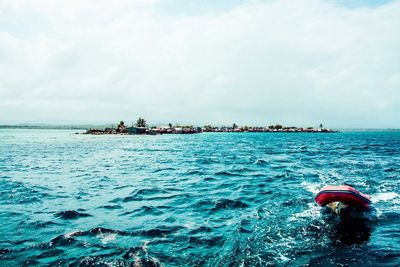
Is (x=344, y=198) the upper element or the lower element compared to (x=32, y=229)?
upper

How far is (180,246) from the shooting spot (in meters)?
11.6

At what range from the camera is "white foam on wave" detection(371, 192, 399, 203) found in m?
19.5

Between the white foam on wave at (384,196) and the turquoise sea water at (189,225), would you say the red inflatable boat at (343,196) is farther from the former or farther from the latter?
the white foam on wave at (384,196)

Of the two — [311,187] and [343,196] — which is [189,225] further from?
[311,187]

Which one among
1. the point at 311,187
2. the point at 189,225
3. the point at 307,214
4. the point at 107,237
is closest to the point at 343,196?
the point at 307,214

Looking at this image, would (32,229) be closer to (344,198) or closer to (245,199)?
(245,199)

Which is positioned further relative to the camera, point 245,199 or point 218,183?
point 218,183

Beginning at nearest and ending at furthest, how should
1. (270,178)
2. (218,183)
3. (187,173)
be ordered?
(218,183) → (270,178) → (187,173)

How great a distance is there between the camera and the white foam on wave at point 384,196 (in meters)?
19.5

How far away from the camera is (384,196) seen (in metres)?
20.2

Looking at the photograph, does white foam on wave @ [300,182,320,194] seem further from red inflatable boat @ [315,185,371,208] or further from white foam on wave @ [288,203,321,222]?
red inflatable boat @ [315,185,371,208]

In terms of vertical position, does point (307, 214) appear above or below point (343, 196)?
below

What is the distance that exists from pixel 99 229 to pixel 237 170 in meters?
22.1

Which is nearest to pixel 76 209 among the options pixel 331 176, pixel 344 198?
pixel 344 198
